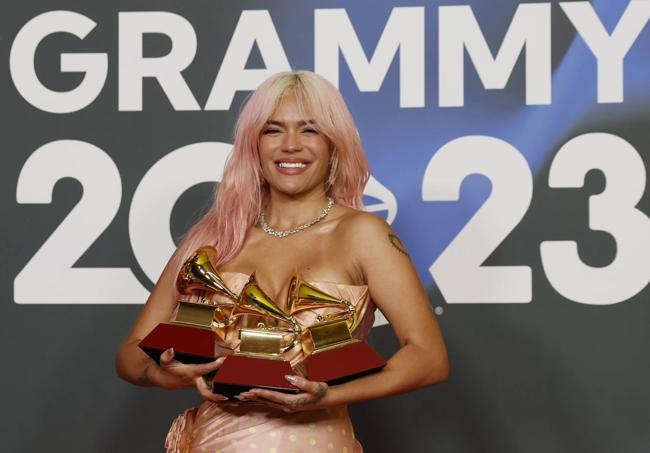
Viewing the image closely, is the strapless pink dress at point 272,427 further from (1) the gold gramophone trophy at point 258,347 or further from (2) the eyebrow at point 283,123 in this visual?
(2) the eyebrow at point 283,123

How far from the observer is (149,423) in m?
3.66

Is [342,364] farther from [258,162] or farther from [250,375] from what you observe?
[258,162]

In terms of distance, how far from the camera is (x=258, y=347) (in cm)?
217

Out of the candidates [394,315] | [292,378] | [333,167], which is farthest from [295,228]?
[292,378]

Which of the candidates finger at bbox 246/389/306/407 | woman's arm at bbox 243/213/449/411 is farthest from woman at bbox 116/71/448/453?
finger at bbox 246/389/306/407

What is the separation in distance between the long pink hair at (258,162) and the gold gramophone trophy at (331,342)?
11.4 inches

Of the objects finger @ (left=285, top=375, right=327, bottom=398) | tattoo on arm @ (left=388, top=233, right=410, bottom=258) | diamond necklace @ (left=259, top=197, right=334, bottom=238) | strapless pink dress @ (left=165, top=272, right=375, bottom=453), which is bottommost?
strapless pink dress @ (left=165, top=272, right=375, bottom=453)

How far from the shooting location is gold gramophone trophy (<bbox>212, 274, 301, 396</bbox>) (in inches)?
81.0

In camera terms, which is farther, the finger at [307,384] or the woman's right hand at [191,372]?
the woman's right hand at [191,372]

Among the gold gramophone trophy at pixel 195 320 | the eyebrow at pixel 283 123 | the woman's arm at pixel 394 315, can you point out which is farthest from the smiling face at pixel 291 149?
the gold gramophone trophy at pixel 195 320

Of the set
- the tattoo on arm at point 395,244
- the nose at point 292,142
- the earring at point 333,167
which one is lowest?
the tattoo on arm at point 395,244

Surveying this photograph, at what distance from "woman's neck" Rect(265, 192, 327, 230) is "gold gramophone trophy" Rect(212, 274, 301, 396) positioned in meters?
0.29

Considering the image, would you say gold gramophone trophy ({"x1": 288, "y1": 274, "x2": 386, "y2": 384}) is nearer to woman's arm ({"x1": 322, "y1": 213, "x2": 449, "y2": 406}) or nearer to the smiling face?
woman's arm ({"x1": 322, "y1": 213, "x2": 449, "y2": 406})

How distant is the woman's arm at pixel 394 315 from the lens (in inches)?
86.7
